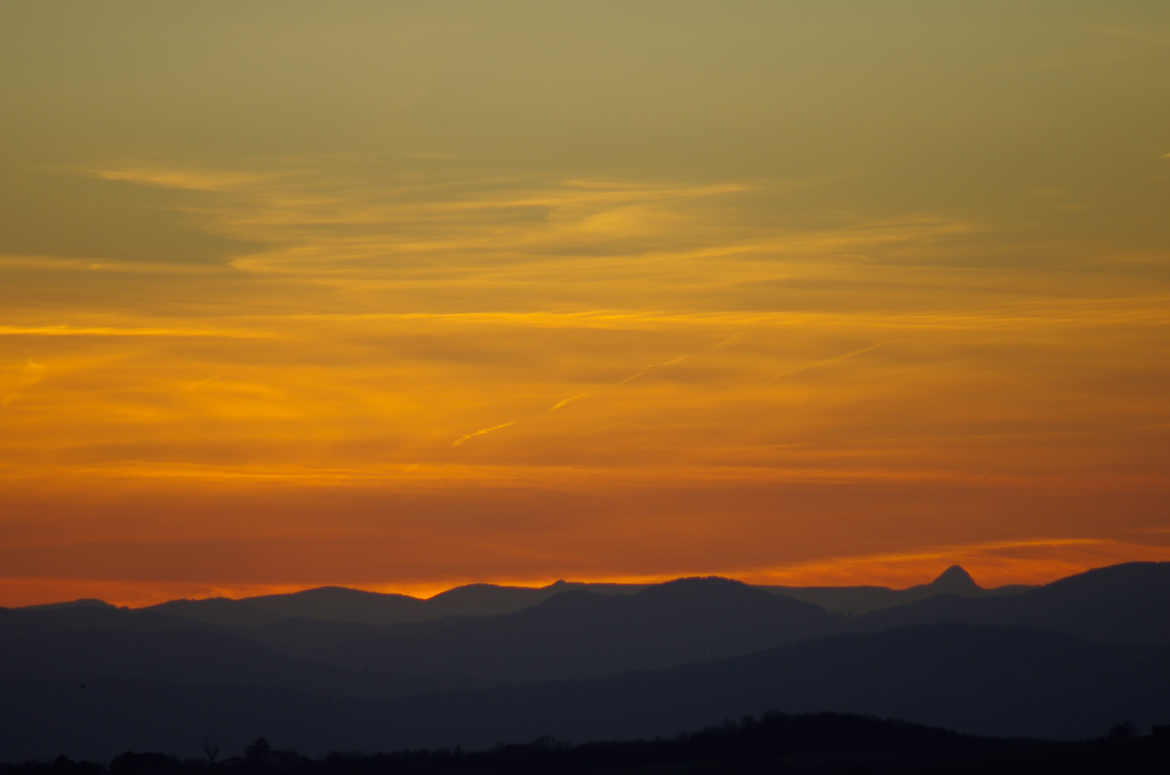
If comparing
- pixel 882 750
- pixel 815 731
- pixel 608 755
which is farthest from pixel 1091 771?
pixel 608 755

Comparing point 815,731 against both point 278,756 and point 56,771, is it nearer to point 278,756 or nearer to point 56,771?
point 278,756

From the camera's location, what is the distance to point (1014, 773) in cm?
7156

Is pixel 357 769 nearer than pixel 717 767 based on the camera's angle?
No

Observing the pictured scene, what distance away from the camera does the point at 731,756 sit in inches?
3521

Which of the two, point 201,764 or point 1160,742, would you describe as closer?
point 1160,742

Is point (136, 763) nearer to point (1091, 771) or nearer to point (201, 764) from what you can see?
point (201, 764)

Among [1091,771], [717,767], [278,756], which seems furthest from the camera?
[278,756]

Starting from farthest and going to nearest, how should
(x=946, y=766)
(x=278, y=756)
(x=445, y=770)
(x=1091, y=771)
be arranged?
1. (x=278, y=756)
2. (x=445, y=770)
3. (x=946, y=766)
4. (x=1091, y=771)

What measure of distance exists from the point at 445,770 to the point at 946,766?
29550 mm

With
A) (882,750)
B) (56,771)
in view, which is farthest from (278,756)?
(882,750)

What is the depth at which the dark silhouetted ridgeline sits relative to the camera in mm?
80375

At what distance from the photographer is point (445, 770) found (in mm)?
90688

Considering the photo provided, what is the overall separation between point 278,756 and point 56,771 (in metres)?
15.8

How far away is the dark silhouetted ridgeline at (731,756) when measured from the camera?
264ft
